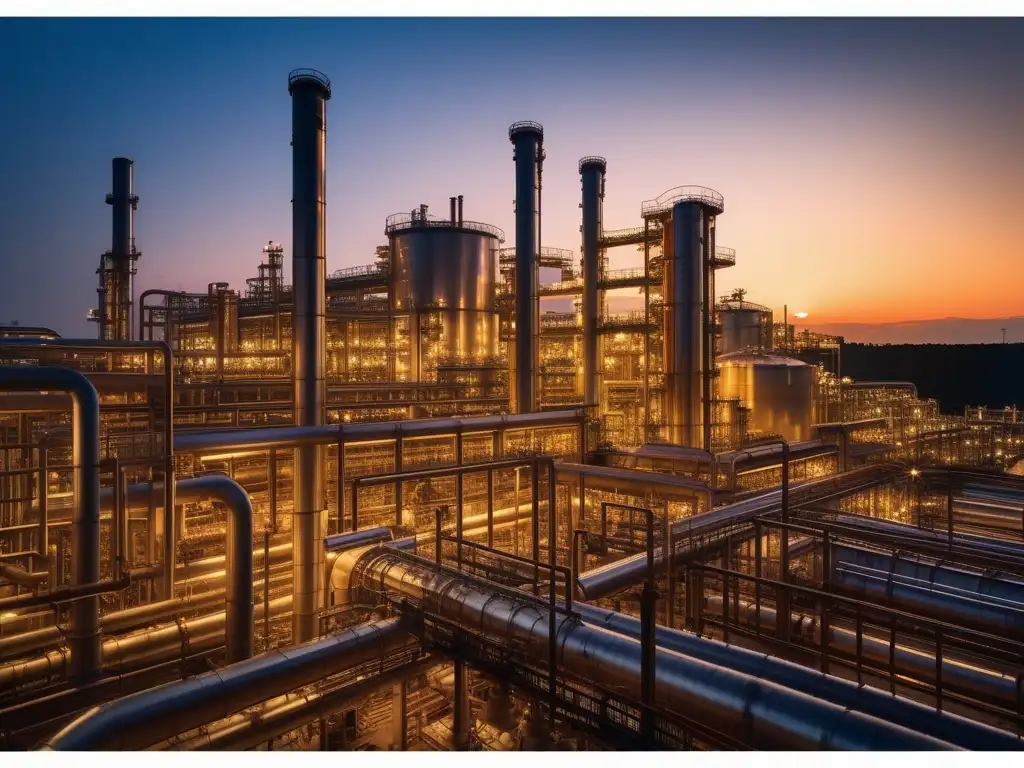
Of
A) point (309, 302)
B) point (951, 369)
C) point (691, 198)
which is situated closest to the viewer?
point (309, 302)

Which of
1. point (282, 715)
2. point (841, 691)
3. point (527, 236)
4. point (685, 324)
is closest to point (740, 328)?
point (685, 324)

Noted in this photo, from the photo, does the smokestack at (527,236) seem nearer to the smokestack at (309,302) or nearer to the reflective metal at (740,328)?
the smokestack at (309,302)

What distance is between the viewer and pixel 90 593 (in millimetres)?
5539

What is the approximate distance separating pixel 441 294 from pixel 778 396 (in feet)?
39.2

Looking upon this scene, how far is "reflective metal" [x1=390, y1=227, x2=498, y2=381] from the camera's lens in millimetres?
21578

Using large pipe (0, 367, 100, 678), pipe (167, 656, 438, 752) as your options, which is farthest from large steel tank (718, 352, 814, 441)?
large pipe (0, 367, 100, 678)

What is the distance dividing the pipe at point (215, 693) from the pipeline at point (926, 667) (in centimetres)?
549

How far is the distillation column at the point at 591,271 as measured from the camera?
2058cm

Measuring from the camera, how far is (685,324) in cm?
1673

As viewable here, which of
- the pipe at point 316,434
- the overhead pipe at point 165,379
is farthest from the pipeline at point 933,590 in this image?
the overhead pipe at point 165,379

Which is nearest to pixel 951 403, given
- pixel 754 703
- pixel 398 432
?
pixel 398 432

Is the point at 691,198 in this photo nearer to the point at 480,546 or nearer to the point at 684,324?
the point at 684,324

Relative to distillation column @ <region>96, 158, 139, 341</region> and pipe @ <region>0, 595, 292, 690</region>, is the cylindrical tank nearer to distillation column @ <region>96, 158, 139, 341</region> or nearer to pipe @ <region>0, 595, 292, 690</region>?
pipe @ <region>0, 595, 292, 690</region>

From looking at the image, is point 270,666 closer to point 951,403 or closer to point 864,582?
point 864,582
